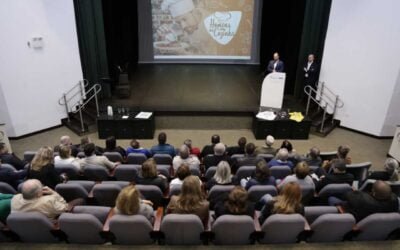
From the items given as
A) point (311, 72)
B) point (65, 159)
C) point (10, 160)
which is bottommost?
point (10, 160)

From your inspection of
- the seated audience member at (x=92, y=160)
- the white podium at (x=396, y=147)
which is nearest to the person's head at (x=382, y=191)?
the seated audience member at (x=92, y=160)

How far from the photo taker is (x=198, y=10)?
11.7 m

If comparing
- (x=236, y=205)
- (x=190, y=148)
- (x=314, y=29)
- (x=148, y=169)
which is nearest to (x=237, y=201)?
(x=236, y=205)

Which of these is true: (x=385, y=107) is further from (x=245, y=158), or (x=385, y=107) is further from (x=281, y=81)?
(x=245, y=158)

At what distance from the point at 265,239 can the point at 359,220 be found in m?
1.07

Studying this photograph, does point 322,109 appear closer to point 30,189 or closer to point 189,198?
point 189,198

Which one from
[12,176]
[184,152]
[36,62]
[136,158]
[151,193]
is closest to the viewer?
[151,193]

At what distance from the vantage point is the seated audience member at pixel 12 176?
436 centimetres

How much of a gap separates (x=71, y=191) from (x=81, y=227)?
2.54 ft

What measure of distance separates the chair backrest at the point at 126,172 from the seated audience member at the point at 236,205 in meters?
1.59

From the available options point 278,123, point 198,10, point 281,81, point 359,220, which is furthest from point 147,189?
point 198,10

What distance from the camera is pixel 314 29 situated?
346 inches

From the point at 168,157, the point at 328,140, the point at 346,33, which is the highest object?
the point at 346,33

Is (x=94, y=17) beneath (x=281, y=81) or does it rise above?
above
